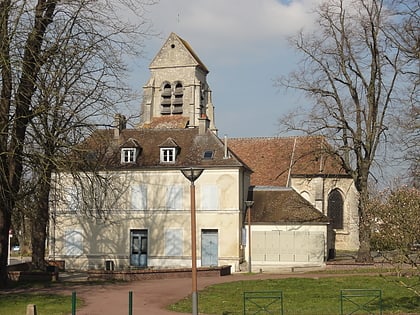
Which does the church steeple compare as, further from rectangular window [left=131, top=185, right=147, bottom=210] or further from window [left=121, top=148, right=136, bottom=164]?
rectangular window [left=131, top=185, right=147, bottom=210]

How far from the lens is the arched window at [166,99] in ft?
179

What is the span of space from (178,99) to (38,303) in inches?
1509

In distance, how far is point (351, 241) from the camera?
46.3 m

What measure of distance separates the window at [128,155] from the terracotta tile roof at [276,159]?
41.7 feet

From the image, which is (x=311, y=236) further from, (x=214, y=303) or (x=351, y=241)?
(x=214, y=303)

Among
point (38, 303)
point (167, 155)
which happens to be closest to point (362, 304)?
point (38, 303)

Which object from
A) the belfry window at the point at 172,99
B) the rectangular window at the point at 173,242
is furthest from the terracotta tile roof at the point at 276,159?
the rectangular window at the point at 173,242

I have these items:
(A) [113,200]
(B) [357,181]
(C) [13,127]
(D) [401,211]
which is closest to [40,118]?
(C) [13,127]

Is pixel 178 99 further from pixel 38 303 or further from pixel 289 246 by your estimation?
pixel 38 303

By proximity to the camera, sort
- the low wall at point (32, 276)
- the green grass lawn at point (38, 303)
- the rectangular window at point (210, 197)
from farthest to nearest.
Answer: the rectangular window at point (210, 197) → the low wall at point (32, 276) → the green grass lawn at point (38, 303)

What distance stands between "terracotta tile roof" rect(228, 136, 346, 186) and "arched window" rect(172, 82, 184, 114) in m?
7.48

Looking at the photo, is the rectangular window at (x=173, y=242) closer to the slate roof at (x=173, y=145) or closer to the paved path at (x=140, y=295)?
the slate roof at (x=173, y=145)

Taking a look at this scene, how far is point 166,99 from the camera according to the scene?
54.9 m

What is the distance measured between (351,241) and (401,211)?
33.3 meters
